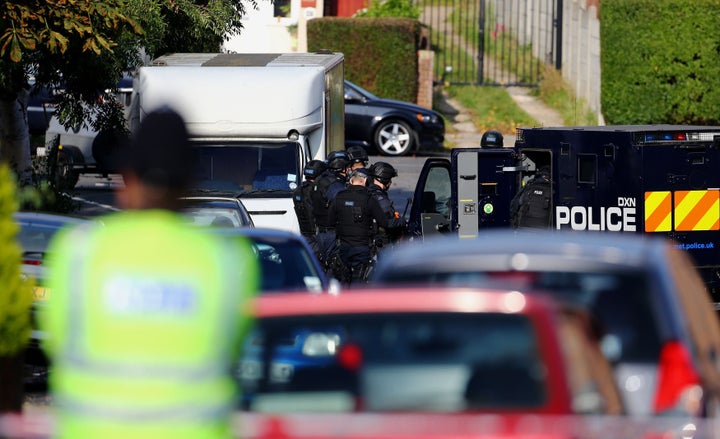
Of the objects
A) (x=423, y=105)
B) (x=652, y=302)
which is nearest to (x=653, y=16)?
(x=423, y=105)

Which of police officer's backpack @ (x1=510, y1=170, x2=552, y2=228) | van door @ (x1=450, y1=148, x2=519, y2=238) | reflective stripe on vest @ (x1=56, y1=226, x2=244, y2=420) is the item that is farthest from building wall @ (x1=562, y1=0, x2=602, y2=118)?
reflective stripe on vest @ (x1=56, y1=226, x2=244, y2=420)

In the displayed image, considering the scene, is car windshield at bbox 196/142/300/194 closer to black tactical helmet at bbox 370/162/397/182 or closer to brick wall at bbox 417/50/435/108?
black tactical helmet at bbox 370/162/397/182

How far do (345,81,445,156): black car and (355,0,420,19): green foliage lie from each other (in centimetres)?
495

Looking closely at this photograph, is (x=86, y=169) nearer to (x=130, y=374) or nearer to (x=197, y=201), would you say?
(x=197, y=201)

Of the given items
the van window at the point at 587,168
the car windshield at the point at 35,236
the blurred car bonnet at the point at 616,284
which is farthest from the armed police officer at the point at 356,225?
the blurred car bonnet at the point at 616,284

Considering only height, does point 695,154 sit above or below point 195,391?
below

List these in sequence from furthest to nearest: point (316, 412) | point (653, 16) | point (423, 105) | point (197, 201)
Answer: point (423, 105), point (653, 16), point (197, 201), point (316, 412)

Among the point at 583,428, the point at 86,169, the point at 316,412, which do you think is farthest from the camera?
the point at 86,169

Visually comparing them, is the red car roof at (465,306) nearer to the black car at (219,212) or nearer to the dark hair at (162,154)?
the dark hair at (162,154)

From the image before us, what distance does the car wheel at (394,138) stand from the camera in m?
27.3

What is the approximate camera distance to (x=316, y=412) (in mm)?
5125

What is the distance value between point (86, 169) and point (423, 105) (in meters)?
9.27

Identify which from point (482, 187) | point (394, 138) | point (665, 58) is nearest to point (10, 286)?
point (482, 187)

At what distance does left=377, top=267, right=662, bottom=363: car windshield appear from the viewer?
19.1 feet
